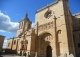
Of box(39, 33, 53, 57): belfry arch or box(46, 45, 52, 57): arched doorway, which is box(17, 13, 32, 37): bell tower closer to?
box(39, 33, 53, 57): belfry arch

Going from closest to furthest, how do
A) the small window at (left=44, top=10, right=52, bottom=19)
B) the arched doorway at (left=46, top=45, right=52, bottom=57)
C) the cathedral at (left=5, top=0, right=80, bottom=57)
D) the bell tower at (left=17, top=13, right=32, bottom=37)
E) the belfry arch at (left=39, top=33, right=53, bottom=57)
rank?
the cathedral at (left=5, top=0, right=80, bottom=57), the belfry arch at (left=39, top=33, right=53, bottom=57), the arched doorway at (left=46, top=45, right=52, bottom=57), the small window at (left=44, top=10, right=52, bottom=19), the bell tower at (left=17, top=13, right=32, bottom=37)

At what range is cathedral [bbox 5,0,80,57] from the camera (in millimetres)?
18031

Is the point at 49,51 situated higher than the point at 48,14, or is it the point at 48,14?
the point at 48,14

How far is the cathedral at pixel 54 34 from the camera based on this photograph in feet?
59.2

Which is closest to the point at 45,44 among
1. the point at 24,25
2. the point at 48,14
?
the point at 48,14

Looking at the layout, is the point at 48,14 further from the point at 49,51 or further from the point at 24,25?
the point at 24,25

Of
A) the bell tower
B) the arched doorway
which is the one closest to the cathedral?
the arched doorway

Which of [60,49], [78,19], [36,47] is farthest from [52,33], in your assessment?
[78,19]

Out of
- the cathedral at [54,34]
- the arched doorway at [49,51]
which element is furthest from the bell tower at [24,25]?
the arched doorway at [49,51]

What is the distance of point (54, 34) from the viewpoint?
66.2 feet

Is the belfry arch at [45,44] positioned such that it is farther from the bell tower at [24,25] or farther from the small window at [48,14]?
the bell tower at [24,25]

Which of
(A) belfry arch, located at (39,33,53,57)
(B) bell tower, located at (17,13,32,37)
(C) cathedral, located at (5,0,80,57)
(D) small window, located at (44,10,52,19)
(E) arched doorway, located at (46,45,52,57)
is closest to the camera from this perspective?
(C) cathedral, located at (5,0,80,57)

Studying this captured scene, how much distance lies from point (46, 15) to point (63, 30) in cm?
826

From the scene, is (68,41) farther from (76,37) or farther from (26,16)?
(26,16)
